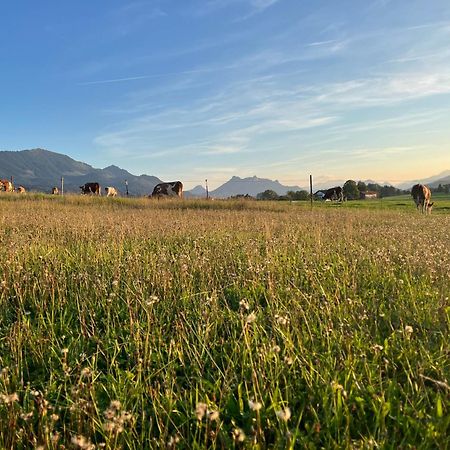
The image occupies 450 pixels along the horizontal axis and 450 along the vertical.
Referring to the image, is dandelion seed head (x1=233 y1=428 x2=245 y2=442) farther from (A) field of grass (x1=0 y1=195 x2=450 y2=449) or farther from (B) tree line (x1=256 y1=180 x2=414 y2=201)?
(B) tree line (x1=256 y1=180 x2=414 y2=201)

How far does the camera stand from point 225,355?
2.90 meters

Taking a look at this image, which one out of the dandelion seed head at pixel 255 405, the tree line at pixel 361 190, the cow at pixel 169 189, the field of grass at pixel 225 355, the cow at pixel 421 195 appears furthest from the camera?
the tree line at pixel 361 190

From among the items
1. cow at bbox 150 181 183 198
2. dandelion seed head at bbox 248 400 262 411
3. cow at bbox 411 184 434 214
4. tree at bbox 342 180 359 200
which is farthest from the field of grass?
tree at bbox 342 180 359 200

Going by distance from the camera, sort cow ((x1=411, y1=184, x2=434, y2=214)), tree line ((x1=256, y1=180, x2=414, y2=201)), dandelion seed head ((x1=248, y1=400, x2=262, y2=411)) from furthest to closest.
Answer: tree line ((x1=256, y1=180, x2=414, y2=201)) → cow ((x1=411, y1=184, x2=434, y2=214)) → dandelion seed head ((x1=248, y1=400, x2=262, y2=411))

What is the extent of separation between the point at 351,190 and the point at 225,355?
79205 mm

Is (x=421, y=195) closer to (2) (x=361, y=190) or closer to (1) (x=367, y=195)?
(1) (x=367, y=195)

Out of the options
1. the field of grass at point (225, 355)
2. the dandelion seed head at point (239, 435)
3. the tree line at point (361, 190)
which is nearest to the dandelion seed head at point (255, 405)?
the field of grass at point (225, 355)

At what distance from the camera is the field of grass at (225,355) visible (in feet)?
6.89

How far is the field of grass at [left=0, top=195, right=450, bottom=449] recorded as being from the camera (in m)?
2.10

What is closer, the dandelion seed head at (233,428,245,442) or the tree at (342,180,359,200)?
the dandelion seed head at (233,428,245,442)

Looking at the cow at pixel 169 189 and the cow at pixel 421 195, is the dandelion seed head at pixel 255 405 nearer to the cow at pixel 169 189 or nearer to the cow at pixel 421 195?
the cow at pixel 421 195

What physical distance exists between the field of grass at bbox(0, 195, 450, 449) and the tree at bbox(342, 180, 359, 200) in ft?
240

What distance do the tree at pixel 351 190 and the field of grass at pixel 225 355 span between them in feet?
240

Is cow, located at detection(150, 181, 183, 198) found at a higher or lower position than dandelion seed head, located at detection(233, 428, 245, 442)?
higher
